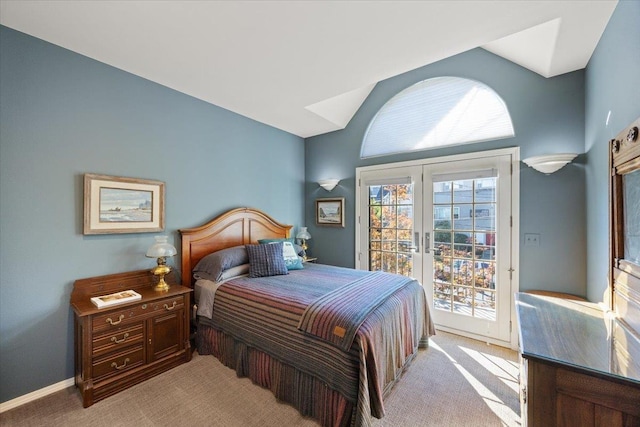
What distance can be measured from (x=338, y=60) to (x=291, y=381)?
107 inches

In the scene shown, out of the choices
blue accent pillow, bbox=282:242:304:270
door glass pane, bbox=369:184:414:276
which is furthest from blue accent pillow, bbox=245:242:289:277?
door glass pane, bbox=369:184:414:276

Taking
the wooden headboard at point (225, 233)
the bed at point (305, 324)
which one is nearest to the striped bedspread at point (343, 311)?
the bed at point (305, 324)

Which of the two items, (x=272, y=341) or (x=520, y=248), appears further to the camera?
(x=520, y=248)

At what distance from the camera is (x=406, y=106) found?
3.47 m

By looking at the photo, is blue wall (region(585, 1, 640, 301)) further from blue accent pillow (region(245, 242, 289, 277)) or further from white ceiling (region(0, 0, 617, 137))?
blue accent pillow (region(245, 242, 289, 277))

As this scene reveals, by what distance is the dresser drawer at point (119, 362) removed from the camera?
1951 millimetres

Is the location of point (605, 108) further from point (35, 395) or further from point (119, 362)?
point (35, 395)

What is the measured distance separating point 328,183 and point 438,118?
1.77 m

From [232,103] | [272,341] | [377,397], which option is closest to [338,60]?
[232,103]

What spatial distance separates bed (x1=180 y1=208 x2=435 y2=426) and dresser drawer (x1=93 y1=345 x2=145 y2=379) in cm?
58

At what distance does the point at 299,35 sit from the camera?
6.41 ft

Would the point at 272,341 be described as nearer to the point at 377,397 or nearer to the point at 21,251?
the point at 377,397

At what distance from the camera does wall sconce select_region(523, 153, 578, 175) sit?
232 centimetres

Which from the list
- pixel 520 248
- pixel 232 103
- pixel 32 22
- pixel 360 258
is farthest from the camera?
pixel 360 258
